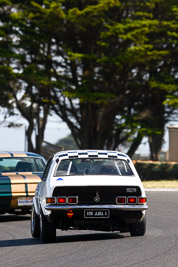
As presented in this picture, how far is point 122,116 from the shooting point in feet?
145

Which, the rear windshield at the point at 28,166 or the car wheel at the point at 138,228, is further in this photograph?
the rear windshield at the point at 28,166

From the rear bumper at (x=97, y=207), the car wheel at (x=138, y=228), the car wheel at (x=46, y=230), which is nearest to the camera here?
the rear bumper at (x=97, y=207)

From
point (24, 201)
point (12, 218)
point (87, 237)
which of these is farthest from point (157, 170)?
point (87, 237)

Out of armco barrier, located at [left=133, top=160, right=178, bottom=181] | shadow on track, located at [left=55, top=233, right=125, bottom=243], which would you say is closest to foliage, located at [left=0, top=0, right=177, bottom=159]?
armco barrier, located at [left=133, top=160, right=178, bottom=181]

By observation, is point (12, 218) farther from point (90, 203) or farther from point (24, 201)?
point (90, 203)

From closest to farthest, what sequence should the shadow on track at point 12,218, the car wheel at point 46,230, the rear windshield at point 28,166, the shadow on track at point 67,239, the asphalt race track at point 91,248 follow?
the asphalt race track at point 91,248
the car wheel at point 46,230
the shadow on track at point 67,239
the shadow on track at point 12,218
the rear windshield at point 28,166

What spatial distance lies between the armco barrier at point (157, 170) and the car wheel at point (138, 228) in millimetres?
21038

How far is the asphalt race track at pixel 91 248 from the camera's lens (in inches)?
357

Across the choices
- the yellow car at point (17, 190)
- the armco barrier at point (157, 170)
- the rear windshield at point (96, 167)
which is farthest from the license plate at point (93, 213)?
the armco barrier at point (157, 170)

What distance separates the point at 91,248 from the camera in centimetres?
1053

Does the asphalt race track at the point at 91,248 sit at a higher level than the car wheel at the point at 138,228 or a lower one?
lower

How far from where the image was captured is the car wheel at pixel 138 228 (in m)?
11.7

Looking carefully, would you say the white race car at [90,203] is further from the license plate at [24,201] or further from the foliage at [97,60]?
the foliage at [97,60]

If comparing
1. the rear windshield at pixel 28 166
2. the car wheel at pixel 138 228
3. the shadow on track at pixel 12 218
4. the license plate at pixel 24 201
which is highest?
the rear windshield at pixel 28 166
